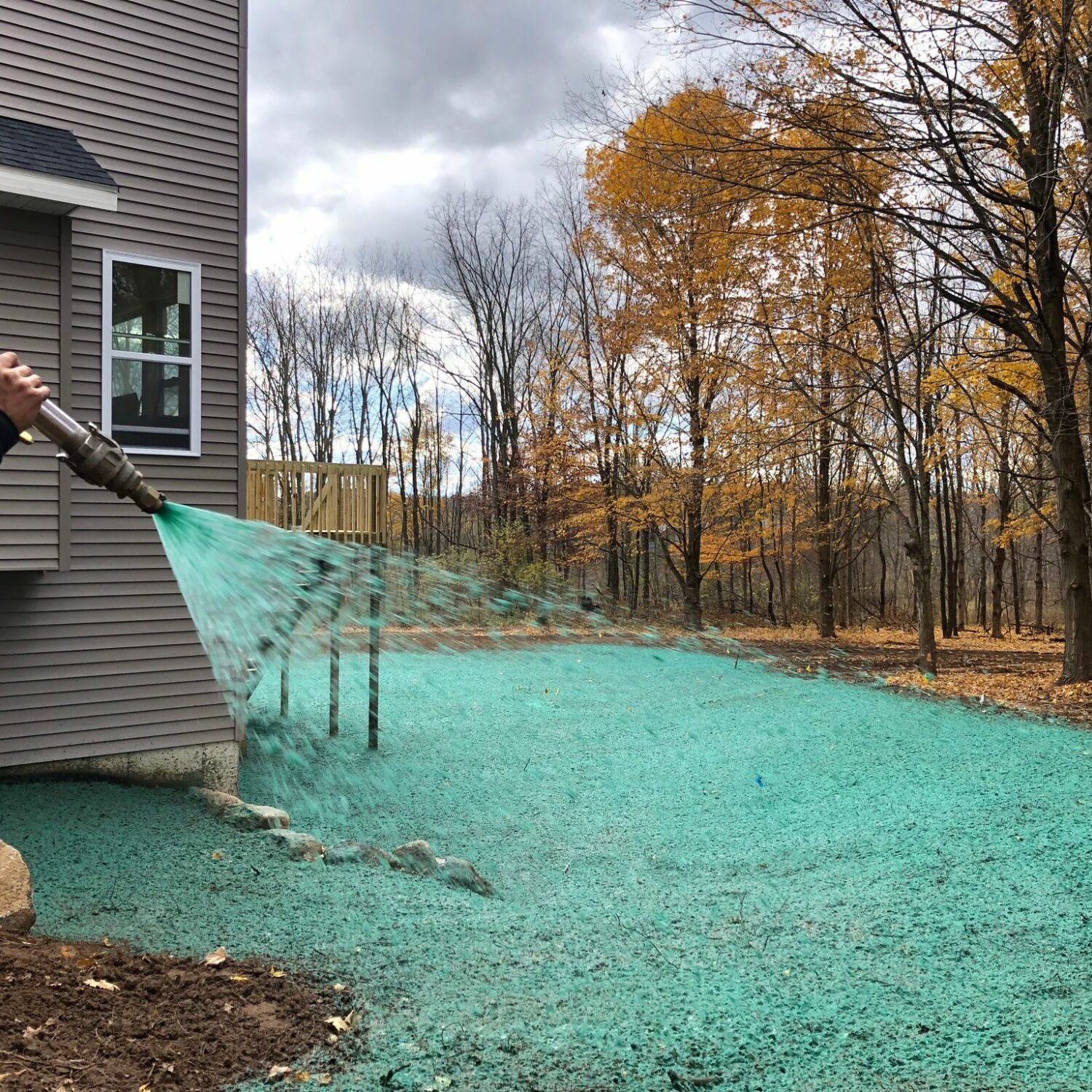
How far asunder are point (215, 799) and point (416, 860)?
6.95ft

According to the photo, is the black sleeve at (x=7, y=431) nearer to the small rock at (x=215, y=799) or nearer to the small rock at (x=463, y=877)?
the small rock at (x=463, y=877)

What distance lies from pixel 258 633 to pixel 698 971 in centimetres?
887

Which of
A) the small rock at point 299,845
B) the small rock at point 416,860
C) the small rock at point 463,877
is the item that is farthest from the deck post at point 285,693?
the small rock at point 463,877

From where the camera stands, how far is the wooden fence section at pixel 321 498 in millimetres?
9227

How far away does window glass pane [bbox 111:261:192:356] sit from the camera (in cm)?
720

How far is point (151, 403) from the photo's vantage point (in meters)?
7.34

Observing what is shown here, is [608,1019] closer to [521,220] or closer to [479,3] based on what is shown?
[479,3]

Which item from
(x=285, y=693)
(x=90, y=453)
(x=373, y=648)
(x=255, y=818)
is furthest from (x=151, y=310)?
(x=285, y=693)

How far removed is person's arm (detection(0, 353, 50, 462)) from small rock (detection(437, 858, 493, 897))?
4.19 m

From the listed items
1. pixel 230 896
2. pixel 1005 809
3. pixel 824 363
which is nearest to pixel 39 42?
pixel 230 896

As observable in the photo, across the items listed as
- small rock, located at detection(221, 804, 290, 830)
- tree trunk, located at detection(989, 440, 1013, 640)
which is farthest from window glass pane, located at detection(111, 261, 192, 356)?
tree trunk, located at detection(989, 440, 1013, 640)

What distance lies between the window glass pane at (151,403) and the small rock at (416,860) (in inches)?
151

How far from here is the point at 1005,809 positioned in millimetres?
6402

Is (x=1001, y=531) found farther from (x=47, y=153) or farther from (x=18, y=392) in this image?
(x=18, y=392)
